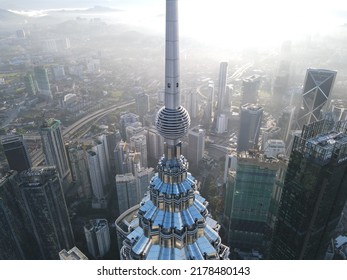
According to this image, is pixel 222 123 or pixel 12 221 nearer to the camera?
pixel 12 221

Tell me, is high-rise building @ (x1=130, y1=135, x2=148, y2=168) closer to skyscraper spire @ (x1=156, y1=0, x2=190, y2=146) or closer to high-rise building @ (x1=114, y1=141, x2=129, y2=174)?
high-rise building @ (x1=114, y1=141, x2=129, y2=174)

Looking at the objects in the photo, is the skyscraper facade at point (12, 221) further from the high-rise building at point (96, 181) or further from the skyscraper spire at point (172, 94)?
the skyscraper spire at point (172, 94)

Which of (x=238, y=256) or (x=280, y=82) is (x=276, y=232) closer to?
(x=238, y=256)

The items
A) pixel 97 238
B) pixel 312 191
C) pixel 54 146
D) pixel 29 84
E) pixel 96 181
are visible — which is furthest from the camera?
pixel 29 84

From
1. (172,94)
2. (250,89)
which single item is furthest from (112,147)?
(250,89)

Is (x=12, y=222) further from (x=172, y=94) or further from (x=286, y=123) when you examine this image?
(x=286, y=123)
